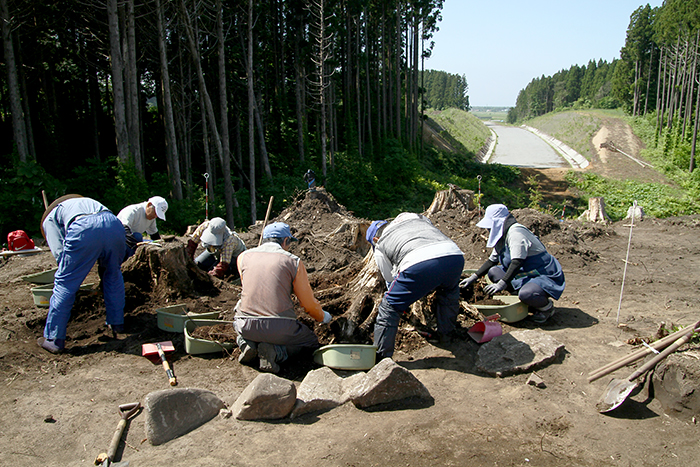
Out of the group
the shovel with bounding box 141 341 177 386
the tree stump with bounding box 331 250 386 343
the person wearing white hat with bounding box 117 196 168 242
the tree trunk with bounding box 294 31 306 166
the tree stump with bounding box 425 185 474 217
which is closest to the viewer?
the shovel with bounding box 141 341 177 386

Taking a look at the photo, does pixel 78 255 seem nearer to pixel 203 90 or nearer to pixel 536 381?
pixel 536 381

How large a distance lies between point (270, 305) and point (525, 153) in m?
40.6

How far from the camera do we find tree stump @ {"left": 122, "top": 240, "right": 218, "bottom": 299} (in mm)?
5402

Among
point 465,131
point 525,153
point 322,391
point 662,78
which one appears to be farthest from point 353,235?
point 662,78

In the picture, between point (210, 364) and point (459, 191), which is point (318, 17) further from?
point (210, 364)

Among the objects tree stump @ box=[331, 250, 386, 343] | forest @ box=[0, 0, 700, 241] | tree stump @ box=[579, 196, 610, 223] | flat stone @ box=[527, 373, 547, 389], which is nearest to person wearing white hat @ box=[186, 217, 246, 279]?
tree stump @ box=[331, 250, 386, 343]

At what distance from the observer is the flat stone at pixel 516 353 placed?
401 centimetres

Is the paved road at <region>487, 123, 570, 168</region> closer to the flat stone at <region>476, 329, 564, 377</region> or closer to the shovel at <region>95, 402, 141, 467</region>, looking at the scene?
the flat stone at <region>476, 329, 564, 377</region>

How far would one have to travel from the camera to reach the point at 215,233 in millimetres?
6086

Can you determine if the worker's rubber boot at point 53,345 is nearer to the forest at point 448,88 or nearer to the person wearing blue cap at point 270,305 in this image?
the person wearing blue cap at point 270,305

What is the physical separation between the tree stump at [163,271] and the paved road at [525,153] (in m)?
31.8

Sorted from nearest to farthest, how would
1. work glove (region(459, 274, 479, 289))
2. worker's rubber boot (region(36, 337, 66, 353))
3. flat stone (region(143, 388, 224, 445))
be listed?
1. flat stone (region(143, 388, 224, 445))
2. worker's rubber boot (region(36, 337, 66, 353))
3. work glove (region(459, 274, 479, 289))

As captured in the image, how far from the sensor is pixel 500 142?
49.4m

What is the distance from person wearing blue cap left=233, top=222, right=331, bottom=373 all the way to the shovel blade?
2351mm
